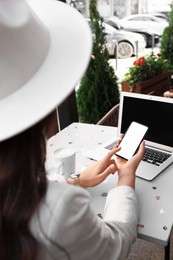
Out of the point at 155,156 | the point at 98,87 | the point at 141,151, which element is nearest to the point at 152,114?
the point at 155,156

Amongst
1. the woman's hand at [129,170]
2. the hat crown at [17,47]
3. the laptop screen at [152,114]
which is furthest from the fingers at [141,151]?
the hat crown at [17,47]

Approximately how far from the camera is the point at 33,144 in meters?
0.53

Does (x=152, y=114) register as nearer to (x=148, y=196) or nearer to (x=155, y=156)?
(x=155, y=156)

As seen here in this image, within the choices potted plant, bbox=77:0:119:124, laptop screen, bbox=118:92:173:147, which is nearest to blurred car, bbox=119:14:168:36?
potted plant, bbox=77:0:119:124

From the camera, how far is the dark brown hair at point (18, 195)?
514 mm

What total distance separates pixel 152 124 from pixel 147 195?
0.40 m

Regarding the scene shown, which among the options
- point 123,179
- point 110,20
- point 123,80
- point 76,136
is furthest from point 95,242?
point 110,20

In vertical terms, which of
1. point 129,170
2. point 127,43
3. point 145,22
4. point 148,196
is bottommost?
point 148,196

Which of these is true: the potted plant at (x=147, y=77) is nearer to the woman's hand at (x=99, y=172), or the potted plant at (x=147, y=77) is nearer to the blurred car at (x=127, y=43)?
the blurred car at (x=127, y=43)

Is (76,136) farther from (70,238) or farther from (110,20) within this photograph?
(110,20)

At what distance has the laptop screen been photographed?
1238mm

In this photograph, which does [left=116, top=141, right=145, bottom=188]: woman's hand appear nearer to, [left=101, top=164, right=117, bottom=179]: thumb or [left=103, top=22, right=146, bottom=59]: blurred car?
[left=101, top=164, right=117, bottom=179]: thumb

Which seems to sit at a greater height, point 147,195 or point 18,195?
point 18,195

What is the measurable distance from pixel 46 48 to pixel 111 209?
0.50m
